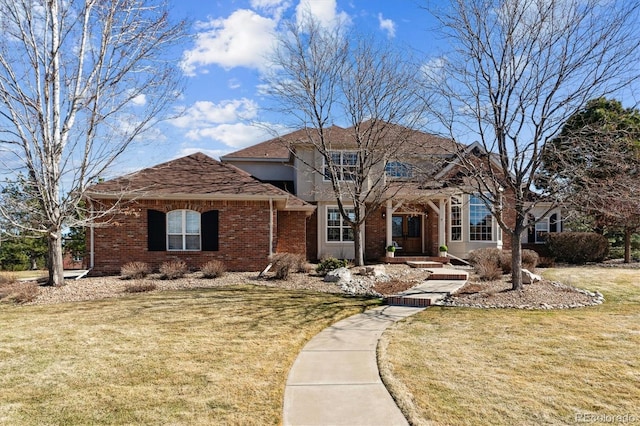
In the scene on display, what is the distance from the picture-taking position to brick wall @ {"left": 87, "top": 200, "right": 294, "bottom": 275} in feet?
49.2

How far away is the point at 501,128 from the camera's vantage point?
34.7 feet

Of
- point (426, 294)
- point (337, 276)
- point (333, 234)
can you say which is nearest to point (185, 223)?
point (337, 276)

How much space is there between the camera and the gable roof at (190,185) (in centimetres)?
1486

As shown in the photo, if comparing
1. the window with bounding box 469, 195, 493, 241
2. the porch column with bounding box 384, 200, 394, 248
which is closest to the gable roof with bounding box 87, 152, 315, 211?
the porch column with bounding box 384, 200, 394, 248

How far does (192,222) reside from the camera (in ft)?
51.2

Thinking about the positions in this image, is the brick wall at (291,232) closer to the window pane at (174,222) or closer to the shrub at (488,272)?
the window pane at (174,222)

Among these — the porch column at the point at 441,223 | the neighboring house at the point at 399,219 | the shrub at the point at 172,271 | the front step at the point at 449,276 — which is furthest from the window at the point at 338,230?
the shrub at the point at 172,271

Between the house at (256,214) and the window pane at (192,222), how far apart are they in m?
0.04

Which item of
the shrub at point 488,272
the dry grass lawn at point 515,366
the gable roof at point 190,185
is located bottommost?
the dry grass lawn at point 515,366

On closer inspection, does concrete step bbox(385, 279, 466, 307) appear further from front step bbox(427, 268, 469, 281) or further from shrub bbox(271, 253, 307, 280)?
shrub bbox(271, 253, 307, 280)

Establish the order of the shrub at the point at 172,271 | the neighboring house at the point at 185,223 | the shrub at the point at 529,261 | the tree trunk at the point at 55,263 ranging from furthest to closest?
the shrub at the point at 529,261 → the neighboring house at the point at 185,223 → the shrub at the point at 172,271 → the tree trunk at the point at 55,263

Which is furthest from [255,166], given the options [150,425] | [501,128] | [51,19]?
[150,425]

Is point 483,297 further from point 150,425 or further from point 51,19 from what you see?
point 51,19

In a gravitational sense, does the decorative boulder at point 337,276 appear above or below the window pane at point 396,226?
below
